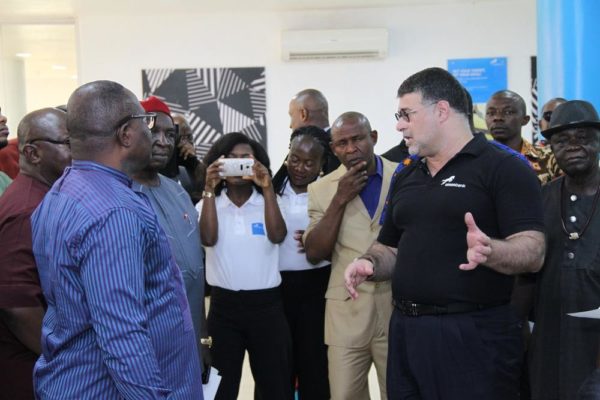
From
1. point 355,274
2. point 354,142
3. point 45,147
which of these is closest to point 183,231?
point 45,147

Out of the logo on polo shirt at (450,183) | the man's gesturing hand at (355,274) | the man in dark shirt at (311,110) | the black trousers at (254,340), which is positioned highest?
the man in dark shirt at (311,110)

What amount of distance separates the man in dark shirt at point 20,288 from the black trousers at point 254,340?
1120 millimetres

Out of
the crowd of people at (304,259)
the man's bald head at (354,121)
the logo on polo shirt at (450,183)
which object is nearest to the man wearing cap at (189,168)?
the crowd of people at (304,259)

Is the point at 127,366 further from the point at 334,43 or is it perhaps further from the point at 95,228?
the point at 334,43

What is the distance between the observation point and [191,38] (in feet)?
26.6

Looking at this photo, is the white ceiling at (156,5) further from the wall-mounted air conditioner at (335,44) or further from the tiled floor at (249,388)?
the tiled floor at (249,388)

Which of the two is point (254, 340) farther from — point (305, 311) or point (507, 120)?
point (507, 120)

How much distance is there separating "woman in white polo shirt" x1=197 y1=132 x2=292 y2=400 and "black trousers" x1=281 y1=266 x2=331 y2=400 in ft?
0.52

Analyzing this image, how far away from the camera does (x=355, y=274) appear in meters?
2.46

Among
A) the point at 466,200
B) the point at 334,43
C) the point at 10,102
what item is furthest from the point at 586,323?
the point at 10,102

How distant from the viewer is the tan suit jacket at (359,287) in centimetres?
308

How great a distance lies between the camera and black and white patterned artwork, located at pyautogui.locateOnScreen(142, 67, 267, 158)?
8.07 m

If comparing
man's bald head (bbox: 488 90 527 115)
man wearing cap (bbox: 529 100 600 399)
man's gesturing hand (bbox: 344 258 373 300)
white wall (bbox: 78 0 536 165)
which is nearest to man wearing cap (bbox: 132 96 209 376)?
man's gesturing hand (bbox: 344 258 373 300)

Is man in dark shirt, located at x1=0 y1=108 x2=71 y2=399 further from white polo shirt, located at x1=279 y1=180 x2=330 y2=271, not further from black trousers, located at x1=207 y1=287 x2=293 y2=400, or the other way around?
white polo shirt, located at x1=279 y1=180 x2=330 y2=271
